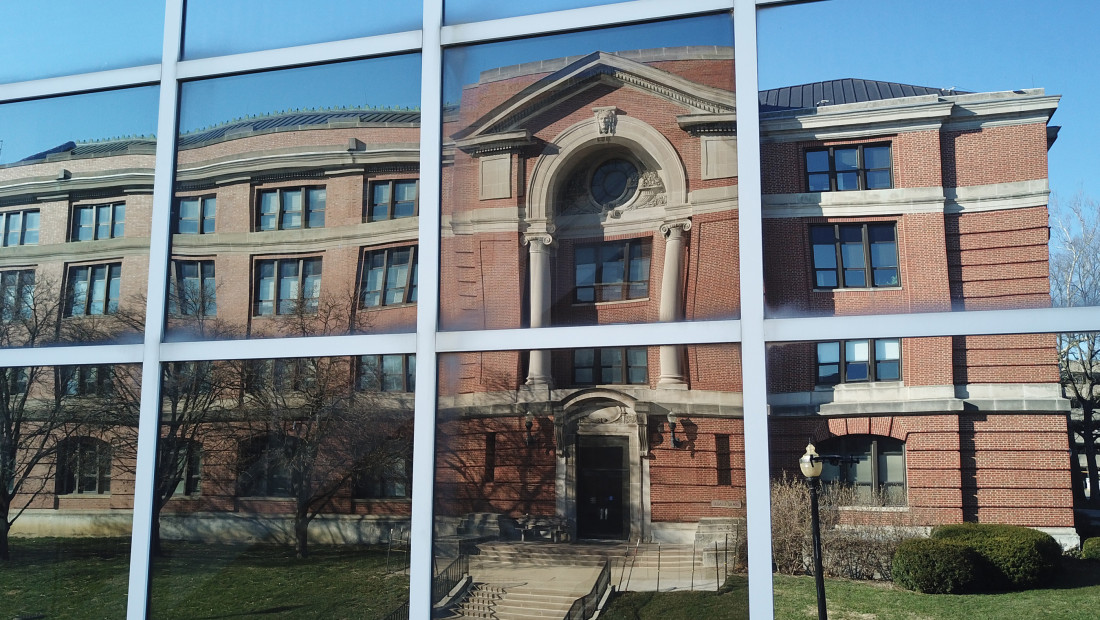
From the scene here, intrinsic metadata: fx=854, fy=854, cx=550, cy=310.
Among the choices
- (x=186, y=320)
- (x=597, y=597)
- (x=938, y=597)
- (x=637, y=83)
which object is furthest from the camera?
(x=186, y=320)

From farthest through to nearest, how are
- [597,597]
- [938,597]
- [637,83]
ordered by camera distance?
[637,83] → [597,597] → [938,597]

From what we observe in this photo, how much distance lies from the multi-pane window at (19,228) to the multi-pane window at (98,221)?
12.7 inches

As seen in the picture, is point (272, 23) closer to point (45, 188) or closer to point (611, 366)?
point (45, 188)

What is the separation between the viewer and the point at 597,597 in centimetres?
488

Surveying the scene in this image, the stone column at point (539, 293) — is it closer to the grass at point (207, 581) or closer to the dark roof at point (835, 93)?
the grass at point (207, 581)

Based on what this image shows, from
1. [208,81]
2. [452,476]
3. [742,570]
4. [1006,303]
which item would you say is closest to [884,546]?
[742,570]

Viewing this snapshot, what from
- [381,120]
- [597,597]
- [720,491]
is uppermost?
[381,120]

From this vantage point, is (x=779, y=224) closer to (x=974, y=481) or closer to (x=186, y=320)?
(x=974, y=481)

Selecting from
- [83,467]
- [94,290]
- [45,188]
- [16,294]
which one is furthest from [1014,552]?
[45,188]

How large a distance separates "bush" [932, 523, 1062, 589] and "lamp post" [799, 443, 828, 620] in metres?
0.72

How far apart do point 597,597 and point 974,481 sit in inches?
85.0

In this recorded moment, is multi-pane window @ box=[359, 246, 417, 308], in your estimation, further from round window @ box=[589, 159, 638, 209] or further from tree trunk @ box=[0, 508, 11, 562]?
tree trunk @ box=[0, 508, 11, 562]

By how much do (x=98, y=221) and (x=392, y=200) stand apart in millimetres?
2237

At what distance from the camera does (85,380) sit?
5.82 m
